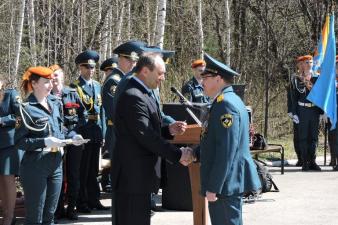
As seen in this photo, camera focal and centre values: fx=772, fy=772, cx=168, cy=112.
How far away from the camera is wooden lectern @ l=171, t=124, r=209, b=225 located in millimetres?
8070

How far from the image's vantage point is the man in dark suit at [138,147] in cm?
632

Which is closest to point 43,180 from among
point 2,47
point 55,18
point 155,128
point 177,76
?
point 155,128

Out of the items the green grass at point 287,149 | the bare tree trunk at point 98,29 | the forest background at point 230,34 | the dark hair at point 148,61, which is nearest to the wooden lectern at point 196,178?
the dark hair at point 148,61

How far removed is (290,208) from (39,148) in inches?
173

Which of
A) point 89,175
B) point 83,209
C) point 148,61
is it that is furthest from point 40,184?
point 89,175

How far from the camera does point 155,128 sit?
6.50 meters

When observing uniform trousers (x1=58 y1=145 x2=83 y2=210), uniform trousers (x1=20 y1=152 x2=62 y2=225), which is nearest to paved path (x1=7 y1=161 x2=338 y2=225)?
uniform trousers (x1=58 y1=145 x2=83 y2=210)

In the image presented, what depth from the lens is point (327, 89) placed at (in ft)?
46.9

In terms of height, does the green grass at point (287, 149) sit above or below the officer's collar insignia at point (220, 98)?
below

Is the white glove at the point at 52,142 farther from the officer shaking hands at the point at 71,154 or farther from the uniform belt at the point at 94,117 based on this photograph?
the uniform belt at the point at 94,117

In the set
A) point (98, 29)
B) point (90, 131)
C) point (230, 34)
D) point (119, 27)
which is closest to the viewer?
point (90, 131)

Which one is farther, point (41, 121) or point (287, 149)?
point (287, 149)

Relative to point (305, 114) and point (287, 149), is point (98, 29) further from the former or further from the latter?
point (305, 114)

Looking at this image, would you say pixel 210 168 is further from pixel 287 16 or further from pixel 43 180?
pixel 287 16
